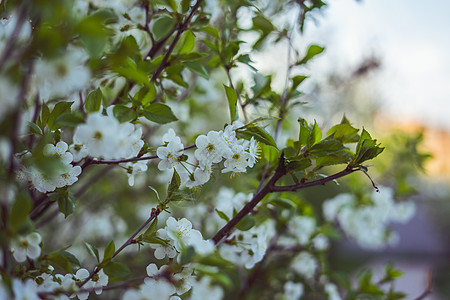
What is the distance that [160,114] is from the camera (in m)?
0.61

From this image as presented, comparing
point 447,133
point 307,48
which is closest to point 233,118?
point 307,48

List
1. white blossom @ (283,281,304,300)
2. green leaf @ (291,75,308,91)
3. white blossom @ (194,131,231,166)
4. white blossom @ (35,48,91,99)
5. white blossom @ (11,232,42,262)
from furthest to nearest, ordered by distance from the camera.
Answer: white blossom @ (283,281,304,300) → green leaf @ (291,75,308,91) → white blossom @ (194,131,231,166) → white blossom @ (11,232,42,262) → white blossom @ (35,48,91,99)

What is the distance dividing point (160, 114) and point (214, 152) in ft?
0.36

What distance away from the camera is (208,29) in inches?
29.0

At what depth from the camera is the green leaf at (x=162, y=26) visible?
671 mm

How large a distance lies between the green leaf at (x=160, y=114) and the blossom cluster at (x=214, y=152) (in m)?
0.02

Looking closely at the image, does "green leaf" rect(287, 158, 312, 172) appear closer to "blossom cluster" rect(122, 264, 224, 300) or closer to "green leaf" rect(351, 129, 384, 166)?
"green leaf" rect(351, 129, 384, 166)

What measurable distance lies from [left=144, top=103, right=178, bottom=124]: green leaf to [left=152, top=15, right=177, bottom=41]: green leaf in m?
0.15

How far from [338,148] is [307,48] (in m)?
0.32

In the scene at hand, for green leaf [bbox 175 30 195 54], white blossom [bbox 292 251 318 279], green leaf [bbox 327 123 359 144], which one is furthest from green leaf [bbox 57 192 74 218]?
white blossom [bbox 292 251 318 279]

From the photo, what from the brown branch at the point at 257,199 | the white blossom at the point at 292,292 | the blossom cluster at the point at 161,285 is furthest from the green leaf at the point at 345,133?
the white blossom at the point at 292,292

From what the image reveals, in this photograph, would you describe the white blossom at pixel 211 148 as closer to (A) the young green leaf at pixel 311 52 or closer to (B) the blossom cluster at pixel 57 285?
(B) the blossom cluster at pixel 57 285

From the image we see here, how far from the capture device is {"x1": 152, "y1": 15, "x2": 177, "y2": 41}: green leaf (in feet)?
2.20

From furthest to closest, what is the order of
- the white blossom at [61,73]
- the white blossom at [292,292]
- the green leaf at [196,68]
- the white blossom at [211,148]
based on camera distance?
the white blossom at [292,292]
the green leaf at [196,68]
the white blossom at [211,148]
the white blossom at [61,73]
